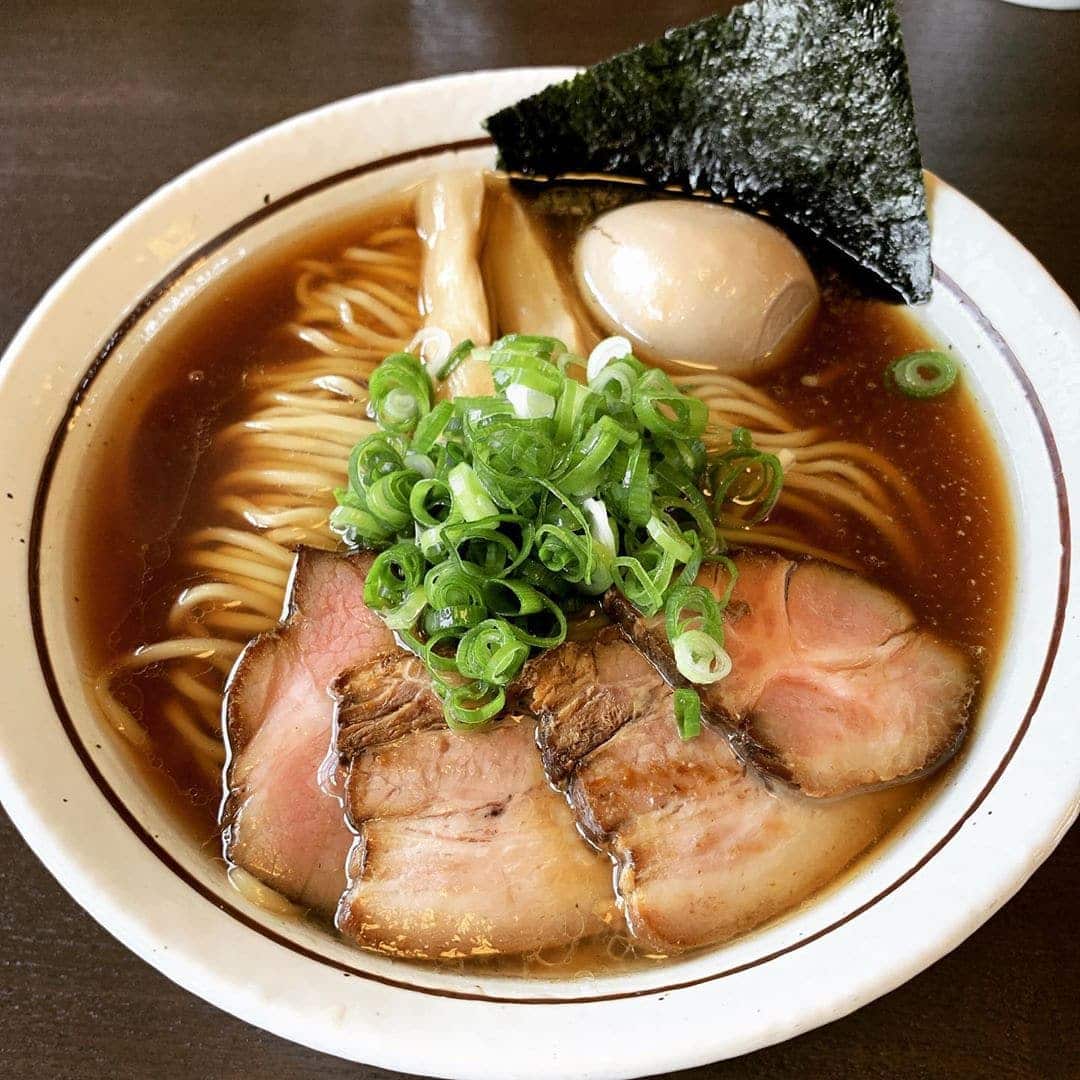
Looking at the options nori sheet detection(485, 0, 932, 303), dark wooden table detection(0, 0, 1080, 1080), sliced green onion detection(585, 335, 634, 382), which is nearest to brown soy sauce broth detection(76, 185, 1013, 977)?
nori sheet detection(485, 0, 932, 303)

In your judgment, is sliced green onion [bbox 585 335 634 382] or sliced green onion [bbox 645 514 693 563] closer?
sliced green onion [bbox 645 514 693 563]

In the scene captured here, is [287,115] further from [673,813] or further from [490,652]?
[673,813]

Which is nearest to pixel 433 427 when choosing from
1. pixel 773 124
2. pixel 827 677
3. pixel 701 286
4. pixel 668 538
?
pixel 668 538

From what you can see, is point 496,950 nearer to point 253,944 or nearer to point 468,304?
point 253,944

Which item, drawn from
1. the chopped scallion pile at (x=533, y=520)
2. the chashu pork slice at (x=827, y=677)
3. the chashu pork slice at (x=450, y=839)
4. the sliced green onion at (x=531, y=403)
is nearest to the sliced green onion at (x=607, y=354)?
the chopped scallion pile at (x=533, y=520)

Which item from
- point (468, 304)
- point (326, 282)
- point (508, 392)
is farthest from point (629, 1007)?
point (326, 282)

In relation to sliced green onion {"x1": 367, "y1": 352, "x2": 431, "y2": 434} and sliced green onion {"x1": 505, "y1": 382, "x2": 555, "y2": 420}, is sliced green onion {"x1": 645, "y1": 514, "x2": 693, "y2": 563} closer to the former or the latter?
sliced green onion {"x1": 505, "y1": 382, "x2": 555, "y2": 420}
